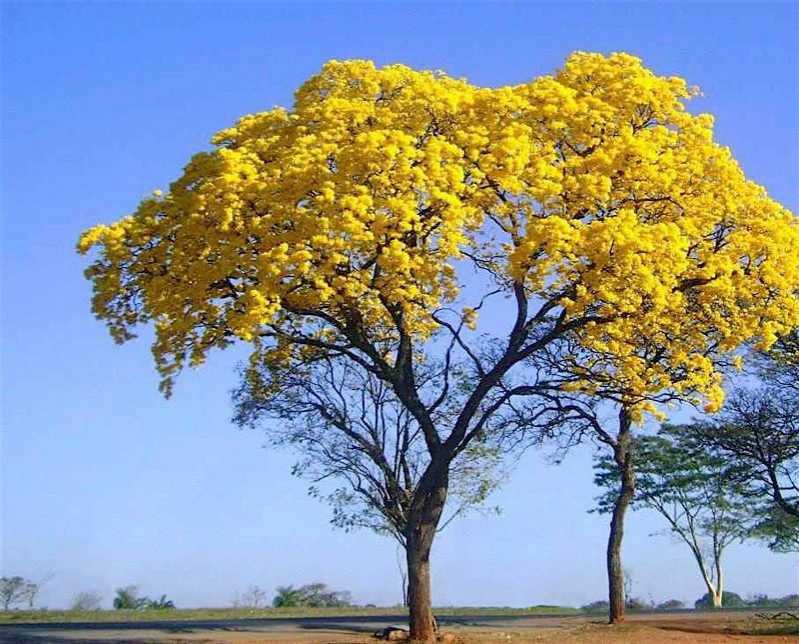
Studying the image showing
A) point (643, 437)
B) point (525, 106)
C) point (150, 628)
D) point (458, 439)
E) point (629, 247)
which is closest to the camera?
point (629, 247)

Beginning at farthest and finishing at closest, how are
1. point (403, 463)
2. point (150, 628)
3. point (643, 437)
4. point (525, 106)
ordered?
point (643, 437)
point (403, 463)
point (150, 628)
point (525, 106)

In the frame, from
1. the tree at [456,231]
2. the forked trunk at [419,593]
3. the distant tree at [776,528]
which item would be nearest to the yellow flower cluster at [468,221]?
the tree at [456,231]

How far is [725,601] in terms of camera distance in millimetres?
59469

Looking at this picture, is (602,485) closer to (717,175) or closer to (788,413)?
(788,413)

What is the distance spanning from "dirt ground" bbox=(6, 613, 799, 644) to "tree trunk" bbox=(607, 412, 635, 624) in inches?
29.4

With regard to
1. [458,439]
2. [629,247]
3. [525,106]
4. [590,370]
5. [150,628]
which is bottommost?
[150,628]

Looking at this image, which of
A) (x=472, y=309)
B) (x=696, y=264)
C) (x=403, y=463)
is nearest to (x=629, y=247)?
(x=696, y=264)

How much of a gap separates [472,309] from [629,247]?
4905 mm

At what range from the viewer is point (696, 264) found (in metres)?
23.9

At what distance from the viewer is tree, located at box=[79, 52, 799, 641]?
22094 mm

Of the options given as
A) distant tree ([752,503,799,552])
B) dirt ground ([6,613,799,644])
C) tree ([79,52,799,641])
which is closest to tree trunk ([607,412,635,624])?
dirt ground ([6,613,799,644])

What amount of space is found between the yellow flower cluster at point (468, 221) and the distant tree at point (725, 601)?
32.6m

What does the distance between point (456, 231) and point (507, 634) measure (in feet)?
35.4

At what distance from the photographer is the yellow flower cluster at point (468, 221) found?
22.1 metres
